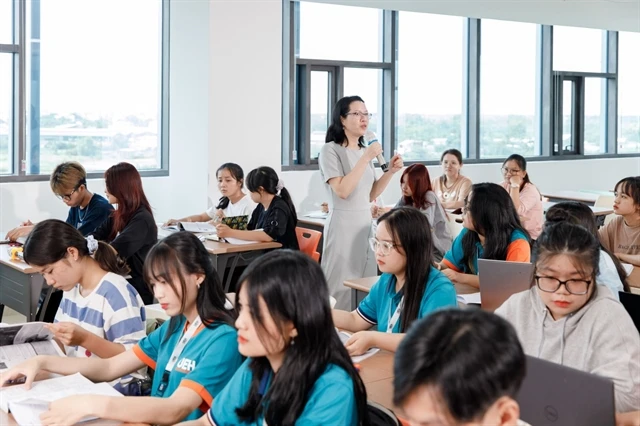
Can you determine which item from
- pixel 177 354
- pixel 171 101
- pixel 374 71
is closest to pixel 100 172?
pixel 171 101

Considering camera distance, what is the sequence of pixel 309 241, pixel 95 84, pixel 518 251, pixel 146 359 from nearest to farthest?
pixel 146 359, pixel 518 251, pixel 309 241, pixel 95 84

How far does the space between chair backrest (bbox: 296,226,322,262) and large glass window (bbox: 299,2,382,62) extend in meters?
3.37

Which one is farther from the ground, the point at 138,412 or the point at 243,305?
the point at 243,305

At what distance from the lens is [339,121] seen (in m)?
4.46

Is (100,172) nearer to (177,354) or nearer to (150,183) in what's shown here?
(150,183)

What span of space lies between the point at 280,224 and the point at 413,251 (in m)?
2.54

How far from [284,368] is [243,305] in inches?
6.3

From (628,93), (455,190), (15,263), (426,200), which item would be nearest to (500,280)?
(426,200)

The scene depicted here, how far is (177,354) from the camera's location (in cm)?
223

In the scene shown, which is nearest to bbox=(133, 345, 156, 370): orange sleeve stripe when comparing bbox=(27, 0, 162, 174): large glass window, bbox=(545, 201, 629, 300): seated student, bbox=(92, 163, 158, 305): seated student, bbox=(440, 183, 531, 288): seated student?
bbox=(545, 201, 629, 300): seated student

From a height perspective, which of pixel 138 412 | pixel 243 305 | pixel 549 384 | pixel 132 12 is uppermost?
pixel 132 12

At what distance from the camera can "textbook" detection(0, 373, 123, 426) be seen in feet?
6.43

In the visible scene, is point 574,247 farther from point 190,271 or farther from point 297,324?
point 190,271

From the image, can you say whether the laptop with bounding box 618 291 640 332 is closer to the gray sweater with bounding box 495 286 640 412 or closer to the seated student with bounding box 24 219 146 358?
the gray sweater with bounding box 495 286 640 412
